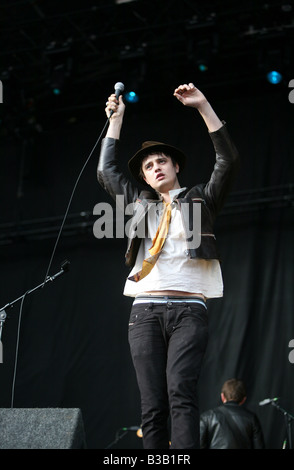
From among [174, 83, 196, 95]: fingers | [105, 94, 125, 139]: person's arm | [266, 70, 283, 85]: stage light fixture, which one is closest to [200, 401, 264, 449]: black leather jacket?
[105, 94, 125, 139]: person's arm

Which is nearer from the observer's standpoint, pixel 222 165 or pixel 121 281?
pixel 222 165

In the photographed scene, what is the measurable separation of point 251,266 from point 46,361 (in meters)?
2.44

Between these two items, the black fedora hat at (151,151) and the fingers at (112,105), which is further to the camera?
the fingers at (112,105)

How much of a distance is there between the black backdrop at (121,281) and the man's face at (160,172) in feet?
11.3

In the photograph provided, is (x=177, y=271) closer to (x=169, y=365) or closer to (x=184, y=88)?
(x=169, y=365)

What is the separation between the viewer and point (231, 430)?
183 inches

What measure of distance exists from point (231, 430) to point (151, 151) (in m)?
2.62

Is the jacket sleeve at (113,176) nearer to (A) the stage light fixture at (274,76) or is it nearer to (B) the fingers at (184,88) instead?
(B) the fingers at (184,88)

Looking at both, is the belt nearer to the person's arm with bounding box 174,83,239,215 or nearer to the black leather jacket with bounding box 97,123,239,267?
the black leather jacket with bounding box 97,123,239,267

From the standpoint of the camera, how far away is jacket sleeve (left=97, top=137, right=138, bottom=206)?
2.96 metres

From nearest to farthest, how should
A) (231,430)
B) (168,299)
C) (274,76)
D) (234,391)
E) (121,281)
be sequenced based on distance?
(168,299)
(231,430)
(234,391)
(274,76)
(121,281)

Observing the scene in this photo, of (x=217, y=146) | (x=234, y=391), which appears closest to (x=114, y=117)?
(x=217, y=146)

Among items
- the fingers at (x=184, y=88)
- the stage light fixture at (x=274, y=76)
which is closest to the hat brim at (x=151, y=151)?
the fingers at (x=184, y=88)

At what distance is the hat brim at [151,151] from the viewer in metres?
2.98
